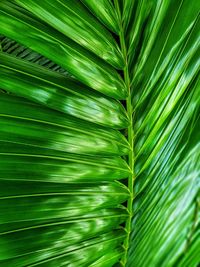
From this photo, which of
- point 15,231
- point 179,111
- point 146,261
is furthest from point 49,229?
point 179,111

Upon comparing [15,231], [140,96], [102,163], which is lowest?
[15,231]

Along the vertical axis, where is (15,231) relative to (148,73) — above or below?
below

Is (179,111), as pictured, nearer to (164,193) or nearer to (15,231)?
(164,193)

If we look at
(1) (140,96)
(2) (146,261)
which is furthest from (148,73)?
(2) (146,261)

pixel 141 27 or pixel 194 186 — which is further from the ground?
pixel 141 27

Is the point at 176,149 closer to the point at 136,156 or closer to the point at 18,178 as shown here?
the point at 136,156

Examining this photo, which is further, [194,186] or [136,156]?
[136,156]
